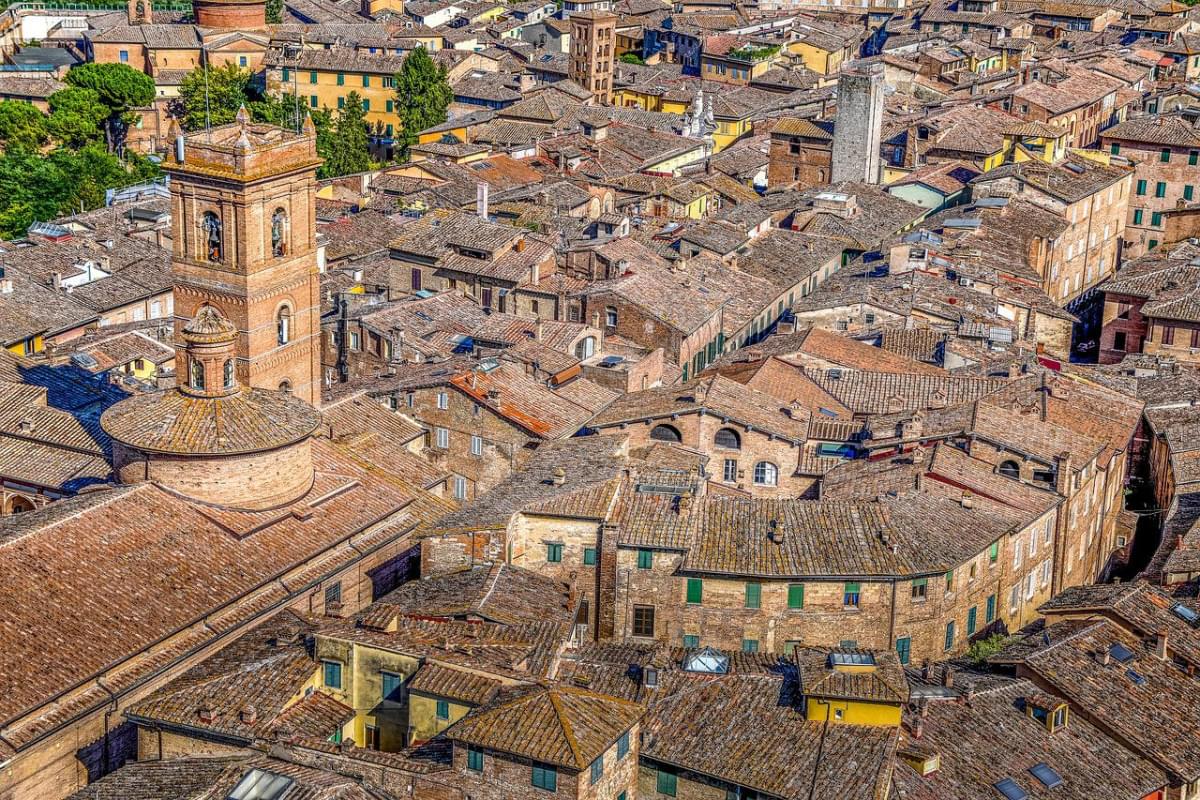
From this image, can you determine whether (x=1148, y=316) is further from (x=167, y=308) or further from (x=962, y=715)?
(x=167, y=308)

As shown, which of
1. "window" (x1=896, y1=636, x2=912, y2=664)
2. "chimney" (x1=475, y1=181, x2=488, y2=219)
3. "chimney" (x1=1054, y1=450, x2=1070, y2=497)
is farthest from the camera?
"chimney" (x1=475, y1=181, x2=488, y2=219)

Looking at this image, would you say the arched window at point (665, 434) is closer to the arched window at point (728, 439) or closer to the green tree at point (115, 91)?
the arched window at point (728, 439)

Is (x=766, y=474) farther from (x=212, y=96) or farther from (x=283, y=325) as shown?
(x=212, y=96)

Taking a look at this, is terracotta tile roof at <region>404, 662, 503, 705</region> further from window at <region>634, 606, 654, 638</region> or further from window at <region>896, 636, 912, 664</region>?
window at <region>896, 636, 912, 664</region>

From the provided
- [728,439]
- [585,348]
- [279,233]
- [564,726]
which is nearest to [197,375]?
[279,233]

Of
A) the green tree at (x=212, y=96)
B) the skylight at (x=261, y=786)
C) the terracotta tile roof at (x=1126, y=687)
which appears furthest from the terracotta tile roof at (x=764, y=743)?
the green tree at (x=212, y=96)

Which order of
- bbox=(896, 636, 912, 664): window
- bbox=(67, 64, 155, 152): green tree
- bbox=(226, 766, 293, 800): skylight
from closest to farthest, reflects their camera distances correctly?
bbox=(226, 766, 293, 800): skylight → bbox=(896, 636, 912, 664): window → bbox=(67, 64, 155, 152): green tree

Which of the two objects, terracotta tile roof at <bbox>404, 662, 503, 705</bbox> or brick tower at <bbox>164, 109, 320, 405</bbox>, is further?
brick tower at <bbox>164, 109, 320, 405</bbox>

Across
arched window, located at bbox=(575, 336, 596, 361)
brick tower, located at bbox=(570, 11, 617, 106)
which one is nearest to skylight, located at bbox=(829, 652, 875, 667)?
arched window, located at bbox=(575, 336, 596, 361)
